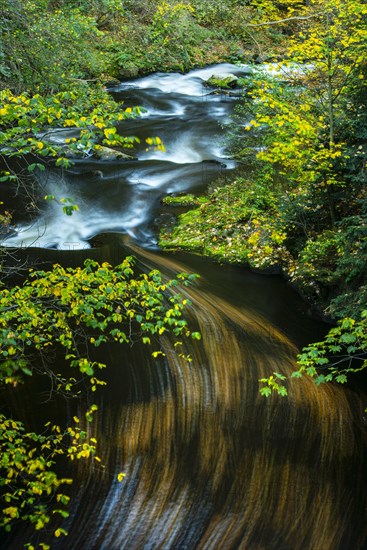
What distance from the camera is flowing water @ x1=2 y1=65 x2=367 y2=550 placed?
4.96 m

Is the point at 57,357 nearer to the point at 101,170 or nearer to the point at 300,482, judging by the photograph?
the point at 300,482

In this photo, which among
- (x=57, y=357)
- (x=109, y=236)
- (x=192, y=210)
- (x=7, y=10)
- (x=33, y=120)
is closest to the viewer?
(x=33, y=120)

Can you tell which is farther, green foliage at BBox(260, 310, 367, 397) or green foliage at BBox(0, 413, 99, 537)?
green foliage at BBox(260, 310, 367, 397)

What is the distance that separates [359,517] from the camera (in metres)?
5.15

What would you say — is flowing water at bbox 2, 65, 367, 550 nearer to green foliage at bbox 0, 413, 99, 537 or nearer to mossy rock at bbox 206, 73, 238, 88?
green foliage at bbox 0, 413, 99, 537

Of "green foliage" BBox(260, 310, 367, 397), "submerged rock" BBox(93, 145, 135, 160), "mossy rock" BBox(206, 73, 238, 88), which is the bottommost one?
"green foliage" BBox(260, 310, 367, 397)

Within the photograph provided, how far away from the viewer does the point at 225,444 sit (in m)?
5.96

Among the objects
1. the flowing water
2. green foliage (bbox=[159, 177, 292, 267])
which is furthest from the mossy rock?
the flowing water

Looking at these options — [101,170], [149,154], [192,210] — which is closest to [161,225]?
[192,210]

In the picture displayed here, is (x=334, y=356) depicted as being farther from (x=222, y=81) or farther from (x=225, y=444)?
(x=222, y=81)

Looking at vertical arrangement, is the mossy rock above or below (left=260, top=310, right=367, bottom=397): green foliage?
above

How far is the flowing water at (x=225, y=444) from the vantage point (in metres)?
4.96

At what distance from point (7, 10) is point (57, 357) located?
5.07 metres

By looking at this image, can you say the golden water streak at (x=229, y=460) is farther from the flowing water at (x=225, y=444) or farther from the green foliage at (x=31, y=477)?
the green foliage at (x=31, y=477)
